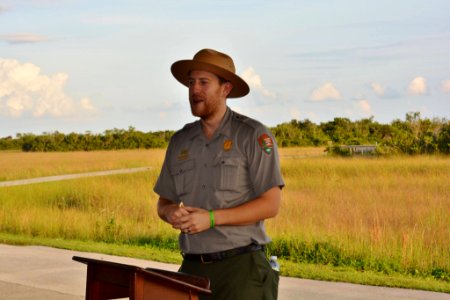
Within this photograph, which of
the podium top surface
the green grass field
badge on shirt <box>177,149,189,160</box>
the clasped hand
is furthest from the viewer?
the green grass field

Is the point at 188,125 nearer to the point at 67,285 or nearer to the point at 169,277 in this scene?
the point at 169,277

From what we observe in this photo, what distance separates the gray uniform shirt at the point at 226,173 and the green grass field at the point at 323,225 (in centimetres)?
533

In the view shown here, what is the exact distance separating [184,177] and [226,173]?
0.25m

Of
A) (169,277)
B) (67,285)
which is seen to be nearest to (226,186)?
(169,277)

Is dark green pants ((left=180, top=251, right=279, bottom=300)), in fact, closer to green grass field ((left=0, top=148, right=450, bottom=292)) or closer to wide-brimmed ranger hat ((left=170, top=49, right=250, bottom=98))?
wide-brimmed ranger hat ((left=170, top=49, right=250, bottom=98))

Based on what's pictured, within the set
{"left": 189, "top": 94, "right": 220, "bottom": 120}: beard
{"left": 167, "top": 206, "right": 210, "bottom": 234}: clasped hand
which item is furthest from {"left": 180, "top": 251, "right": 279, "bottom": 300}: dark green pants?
{"left": 189, "top": 94, "right": 220, "bottom": 120}: beard

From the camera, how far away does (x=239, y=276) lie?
13.0 ft

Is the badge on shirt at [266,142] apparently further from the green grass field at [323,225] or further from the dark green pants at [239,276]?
the green grass field at [323,225]

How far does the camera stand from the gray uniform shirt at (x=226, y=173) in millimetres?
3973

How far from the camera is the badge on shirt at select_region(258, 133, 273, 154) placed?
397 cm

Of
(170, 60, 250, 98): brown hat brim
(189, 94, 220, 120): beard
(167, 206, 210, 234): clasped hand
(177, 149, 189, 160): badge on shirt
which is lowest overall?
(167, 206, 210, 234): clasped hand

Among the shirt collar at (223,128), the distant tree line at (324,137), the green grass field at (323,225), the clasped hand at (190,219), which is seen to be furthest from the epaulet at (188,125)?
the distant tree line at (324,137)

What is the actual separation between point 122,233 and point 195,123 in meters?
10.2

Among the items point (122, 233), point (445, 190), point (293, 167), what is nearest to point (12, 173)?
point (293, 167)
